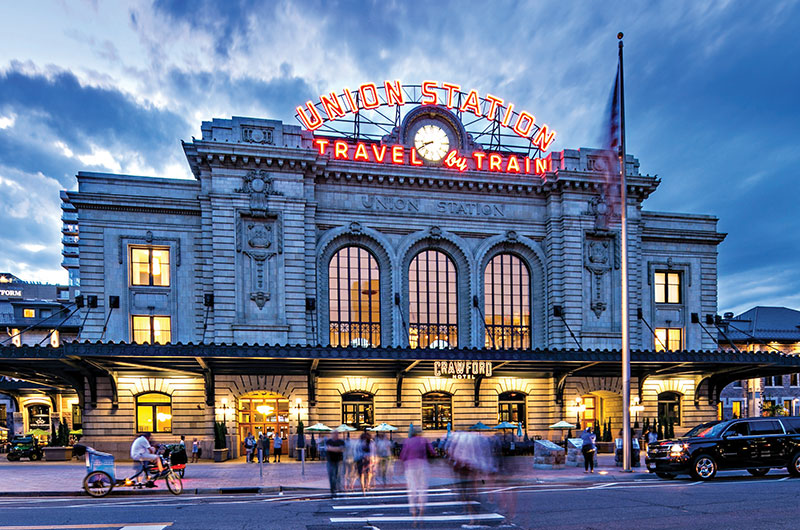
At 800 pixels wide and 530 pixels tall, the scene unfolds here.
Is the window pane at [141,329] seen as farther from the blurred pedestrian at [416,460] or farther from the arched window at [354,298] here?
the blurred pedestrian at [416,460]

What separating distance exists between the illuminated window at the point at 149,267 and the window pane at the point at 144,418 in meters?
6.95

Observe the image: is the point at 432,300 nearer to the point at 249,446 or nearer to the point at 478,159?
the point at 478,159

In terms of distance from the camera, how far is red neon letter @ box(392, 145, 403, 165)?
34612mm

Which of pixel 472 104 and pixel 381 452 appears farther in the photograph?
pixel 472 104

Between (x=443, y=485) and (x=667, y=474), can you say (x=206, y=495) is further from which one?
(x=667, y=474)

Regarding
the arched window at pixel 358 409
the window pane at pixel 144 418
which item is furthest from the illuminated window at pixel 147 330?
the arched window at pixel 358 409

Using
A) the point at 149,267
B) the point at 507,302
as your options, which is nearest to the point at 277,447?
the point at 149,267

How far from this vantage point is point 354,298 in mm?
34625

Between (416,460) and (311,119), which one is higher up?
(311,119)

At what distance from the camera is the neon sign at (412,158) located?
112ft

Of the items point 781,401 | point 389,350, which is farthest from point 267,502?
point 781,401

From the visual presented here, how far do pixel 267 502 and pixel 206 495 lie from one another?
339cm

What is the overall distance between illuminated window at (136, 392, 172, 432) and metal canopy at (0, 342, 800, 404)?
1428 mm

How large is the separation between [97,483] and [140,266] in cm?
1800
